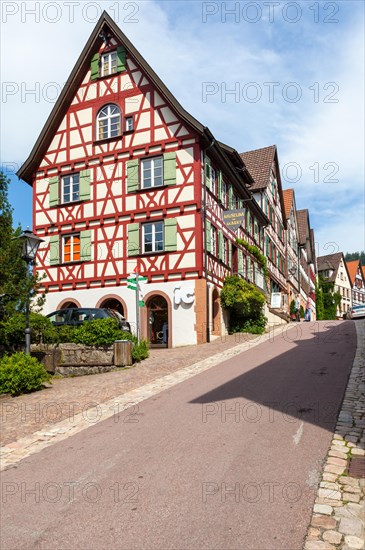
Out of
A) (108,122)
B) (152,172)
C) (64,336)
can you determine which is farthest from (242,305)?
(108,122)

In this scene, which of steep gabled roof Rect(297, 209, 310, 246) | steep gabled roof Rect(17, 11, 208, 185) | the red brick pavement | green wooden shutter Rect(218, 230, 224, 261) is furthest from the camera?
steep gabled roof Rect(297, 209, 310, 246)

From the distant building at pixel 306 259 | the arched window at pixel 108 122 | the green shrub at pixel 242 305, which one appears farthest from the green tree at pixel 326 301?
the arched window at pixel 108 122

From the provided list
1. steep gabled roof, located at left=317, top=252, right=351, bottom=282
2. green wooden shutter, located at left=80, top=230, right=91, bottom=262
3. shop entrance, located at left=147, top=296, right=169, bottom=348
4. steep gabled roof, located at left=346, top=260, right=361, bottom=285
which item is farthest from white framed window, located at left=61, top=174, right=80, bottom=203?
steep gabled roof, located at left=346, top=260, right=361, bottom=285

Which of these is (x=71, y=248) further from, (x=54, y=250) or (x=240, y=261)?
(x=240, y=261)

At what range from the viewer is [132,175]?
2244 centimetres

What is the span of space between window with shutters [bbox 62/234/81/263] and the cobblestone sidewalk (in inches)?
696

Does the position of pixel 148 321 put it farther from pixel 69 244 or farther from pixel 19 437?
pixel 19 437

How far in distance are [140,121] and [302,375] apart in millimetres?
15326

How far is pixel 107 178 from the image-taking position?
23.1 meters

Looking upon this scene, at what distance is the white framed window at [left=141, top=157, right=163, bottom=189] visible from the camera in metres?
22.1

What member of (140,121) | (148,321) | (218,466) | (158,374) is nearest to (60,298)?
(148,321)

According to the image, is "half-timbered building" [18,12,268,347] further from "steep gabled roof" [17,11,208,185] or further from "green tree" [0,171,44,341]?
"green tree" [0,171,44,341]

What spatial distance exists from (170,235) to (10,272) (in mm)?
9277

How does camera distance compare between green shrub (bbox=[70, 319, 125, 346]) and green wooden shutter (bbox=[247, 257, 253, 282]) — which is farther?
green wooden shutter (bbox=[247, 257, 253, 282])
